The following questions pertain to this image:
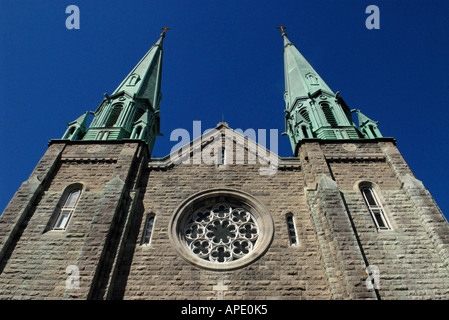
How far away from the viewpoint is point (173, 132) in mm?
15625

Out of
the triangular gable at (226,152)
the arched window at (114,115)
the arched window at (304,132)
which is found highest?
the arched window at (114,115)

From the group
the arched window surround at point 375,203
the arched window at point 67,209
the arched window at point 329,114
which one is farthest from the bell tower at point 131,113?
the arched window surround at point 375,203

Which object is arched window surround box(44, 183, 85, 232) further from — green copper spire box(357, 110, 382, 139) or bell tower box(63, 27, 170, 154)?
green copper spire box(357, 110, 382, 139)

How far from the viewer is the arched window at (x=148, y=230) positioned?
446 inches

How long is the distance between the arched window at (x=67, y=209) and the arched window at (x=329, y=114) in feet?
40.0

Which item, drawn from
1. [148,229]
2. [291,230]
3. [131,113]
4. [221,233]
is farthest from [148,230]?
[131,113]

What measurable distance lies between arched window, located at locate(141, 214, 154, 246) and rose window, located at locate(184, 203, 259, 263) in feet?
3.81

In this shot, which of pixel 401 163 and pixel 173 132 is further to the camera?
pixel 173 132

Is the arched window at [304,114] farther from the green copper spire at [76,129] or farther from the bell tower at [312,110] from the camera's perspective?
the green copper spire at [76,129]

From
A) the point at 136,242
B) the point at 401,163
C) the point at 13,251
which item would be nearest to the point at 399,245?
the point at 401,163

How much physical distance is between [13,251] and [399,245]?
37.8 feet

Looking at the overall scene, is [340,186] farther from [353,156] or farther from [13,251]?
[13,251]

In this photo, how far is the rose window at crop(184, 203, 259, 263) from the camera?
1115cm

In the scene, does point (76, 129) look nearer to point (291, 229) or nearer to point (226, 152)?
point (226, 152)
